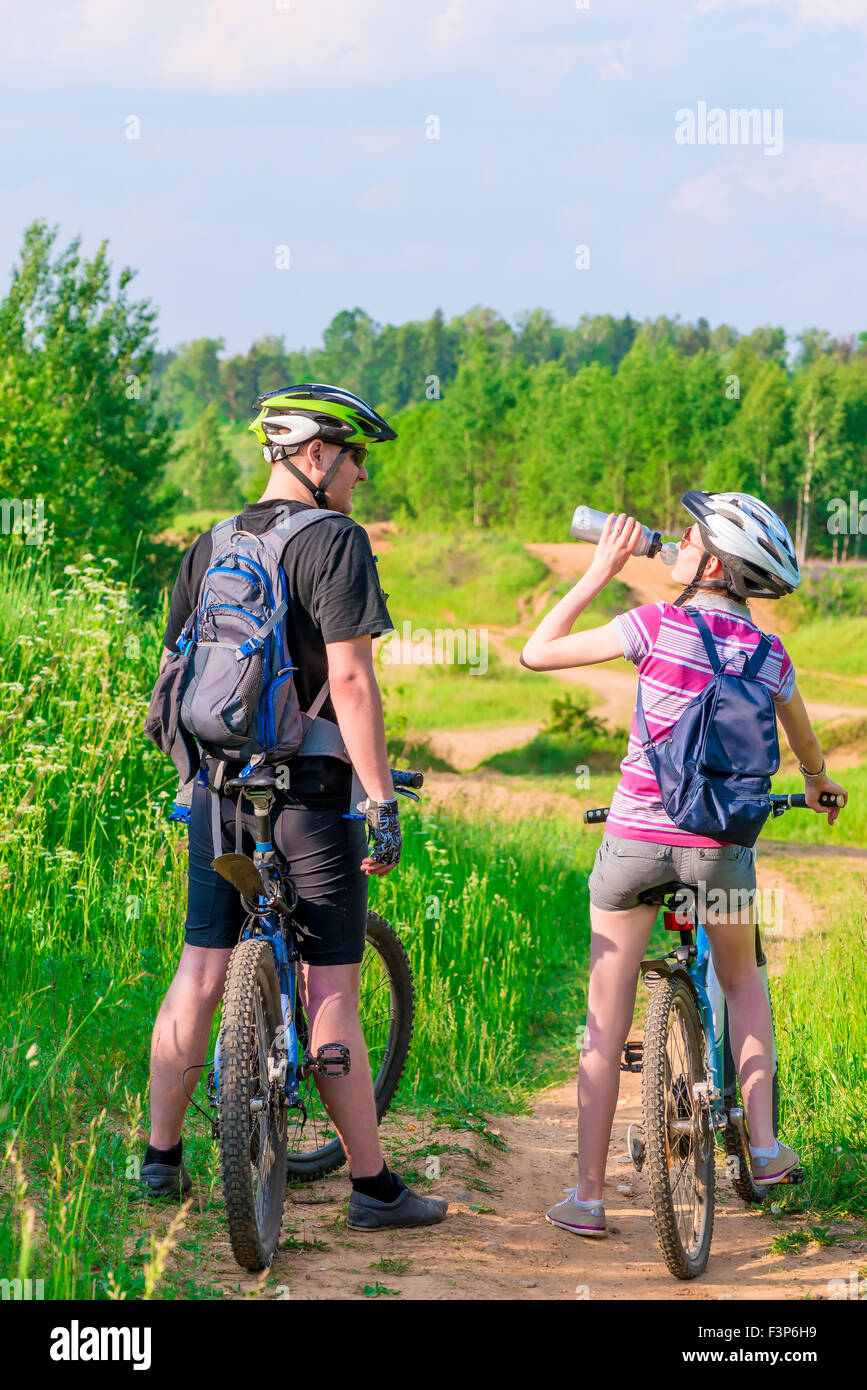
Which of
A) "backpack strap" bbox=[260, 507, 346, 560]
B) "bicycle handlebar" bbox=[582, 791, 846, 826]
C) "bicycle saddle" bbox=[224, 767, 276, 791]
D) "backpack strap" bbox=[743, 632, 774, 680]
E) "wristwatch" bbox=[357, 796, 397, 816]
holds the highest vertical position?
"backpack strap" bbox=[260, 507, 346, 560]

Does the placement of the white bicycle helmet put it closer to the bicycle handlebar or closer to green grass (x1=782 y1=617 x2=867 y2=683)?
the bicycle handlebar

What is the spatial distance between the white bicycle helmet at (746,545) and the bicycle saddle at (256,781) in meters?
1.21

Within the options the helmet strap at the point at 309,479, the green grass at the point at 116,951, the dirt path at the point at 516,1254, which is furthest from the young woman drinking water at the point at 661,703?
the green grass at the point at 116,951

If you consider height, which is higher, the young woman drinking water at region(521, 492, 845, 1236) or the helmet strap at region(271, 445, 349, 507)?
the helmet strap at region(271, 445, 349, 507)

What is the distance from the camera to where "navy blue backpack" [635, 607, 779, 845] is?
3.20 meters

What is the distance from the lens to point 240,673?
10.2ft

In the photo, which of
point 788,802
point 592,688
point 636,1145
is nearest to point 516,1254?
point 636,1145

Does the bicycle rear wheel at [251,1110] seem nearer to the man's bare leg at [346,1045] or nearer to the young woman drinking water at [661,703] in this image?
the man's bare leg at [346,1045]

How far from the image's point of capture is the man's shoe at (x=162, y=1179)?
3.59m

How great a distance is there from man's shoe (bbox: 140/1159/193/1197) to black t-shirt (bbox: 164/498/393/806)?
1206 millimetres

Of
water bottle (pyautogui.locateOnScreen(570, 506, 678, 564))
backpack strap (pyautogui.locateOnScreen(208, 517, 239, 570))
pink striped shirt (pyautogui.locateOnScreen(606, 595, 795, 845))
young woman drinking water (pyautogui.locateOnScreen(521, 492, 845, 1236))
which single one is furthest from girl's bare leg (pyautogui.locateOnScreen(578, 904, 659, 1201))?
backpack strap (pyautogui.locateOnScreen(208, 517, 239, 570))

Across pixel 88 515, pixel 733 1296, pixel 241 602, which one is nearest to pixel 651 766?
pixel 241 602

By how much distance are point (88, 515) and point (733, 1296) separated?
21836 mm

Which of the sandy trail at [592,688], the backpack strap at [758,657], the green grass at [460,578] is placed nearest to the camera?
the backpack strap at [758,657]
